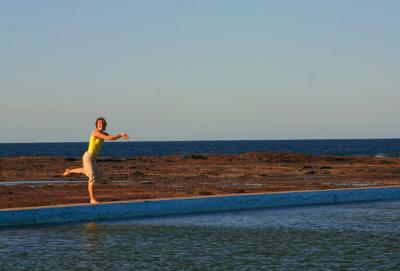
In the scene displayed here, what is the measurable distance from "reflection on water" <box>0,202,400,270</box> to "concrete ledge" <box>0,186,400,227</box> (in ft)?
1.98

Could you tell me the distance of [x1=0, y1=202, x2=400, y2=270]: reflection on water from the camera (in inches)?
415

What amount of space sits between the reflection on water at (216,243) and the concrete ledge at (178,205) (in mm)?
604

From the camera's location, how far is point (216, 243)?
12.6 meters

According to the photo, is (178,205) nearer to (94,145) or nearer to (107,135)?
(94,145)

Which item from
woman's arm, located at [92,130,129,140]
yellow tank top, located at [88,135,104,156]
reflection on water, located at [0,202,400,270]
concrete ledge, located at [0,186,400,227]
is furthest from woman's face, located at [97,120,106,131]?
reflection on water, located at [0,202,400,270]

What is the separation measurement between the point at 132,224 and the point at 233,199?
3855mm

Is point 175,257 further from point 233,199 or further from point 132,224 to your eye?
point 233,199

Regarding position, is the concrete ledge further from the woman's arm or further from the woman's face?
the woman's face

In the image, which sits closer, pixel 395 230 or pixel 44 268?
pixel 44 268

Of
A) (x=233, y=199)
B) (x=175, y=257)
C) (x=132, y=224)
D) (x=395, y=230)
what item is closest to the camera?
(x=175, y=257)

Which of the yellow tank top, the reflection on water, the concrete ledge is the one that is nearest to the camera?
the reflection on water

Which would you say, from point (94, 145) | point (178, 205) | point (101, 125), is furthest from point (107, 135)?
point (178, 205)

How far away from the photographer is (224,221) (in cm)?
1616

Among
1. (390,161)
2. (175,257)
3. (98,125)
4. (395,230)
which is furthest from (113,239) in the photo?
(390,161)
